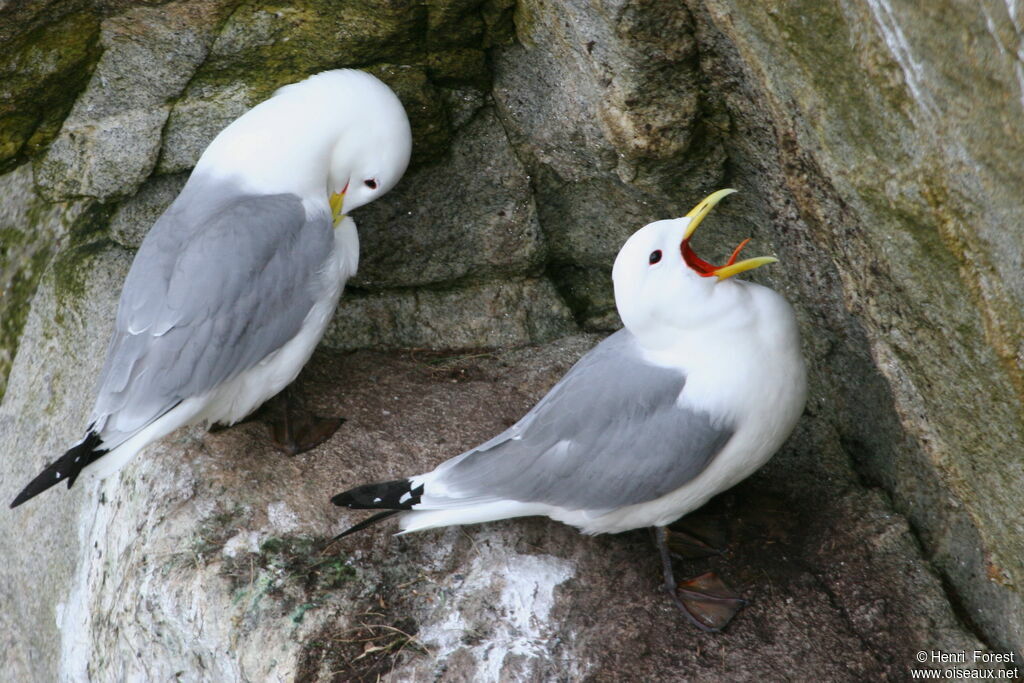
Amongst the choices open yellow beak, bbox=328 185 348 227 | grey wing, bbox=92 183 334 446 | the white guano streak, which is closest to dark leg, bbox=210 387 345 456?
grey wing, bbox=92 183 334 446

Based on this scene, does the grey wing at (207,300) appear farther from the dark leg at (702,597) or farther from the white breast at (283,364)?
the dark leg at (702,597)

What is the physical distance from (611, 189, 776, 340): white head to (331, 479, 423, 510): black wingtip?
831mm

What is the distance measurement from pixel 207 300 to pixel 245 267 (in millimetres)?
156

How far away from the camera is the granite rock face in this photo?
8.04 feet

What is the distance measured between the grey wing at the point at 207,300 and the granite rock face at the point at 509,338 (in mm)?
423

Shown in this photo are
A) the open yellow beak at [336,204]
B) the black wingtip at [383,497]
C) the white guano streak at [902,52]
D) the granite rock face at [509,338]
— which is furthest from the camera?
the open yellow beak at [336,204]

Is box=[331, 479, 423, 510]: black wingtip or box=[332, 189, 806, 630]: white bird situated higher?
box=[332, 189, 806, 630]: white bird

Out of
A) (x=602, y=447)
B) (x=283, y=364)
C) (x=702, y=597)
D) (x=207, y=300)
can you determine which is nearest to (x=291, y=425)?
(x=283, y=364)

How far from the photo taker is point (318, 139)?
139 inches

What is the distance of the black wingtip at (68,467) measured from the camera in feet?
10.4

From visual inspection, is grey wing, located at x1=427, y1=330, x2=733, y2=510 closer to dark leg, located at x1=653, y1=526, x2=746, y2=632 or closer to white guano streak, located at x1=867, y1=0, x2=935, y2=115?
dark leg, located at x1=653, y1=526, x2=746, y2=632

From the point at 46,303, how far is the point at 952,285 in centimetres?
340

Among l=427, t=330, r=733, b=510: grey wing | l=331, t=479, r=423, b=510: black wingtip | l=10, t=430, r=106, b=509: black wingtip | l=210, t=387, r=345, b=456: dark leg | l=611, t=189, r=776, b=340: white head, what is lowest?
l=210, t=387, r=345, b=456: dark leg

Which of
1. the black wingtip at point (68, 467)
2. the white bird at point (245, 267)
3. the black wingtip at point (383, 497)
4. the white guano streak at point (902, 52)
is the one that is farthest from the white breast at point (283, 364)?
the white guano streak at point (902, 52)
